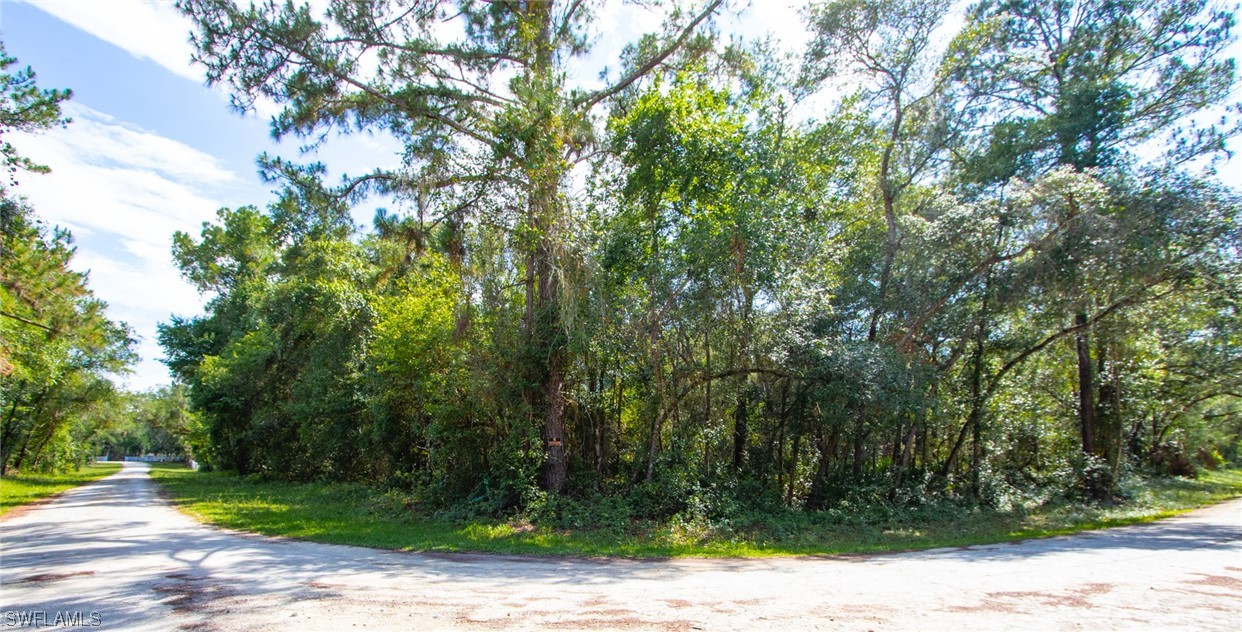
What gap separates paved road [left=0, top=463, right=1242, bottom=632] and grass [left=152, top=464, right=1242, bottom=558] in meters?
0.99

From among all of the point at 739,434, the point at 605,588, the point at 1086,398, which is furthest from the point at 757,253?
the point at 1086,398

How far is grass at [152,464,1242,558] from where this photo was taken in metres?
11.0

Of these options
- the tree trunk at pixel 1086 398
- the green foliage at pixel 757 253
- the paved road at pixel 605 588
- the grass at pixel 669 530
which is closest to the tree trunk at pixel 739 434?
the green foliage at pixel 757 253

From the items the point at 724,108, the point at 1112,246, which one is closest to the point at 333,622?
the point at 724,108

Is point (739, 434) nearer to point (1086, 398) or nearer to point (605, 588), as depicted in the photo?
point (605, 588)

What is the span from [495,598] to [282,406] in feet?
80.8

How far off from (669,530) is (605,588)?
16.2 feet

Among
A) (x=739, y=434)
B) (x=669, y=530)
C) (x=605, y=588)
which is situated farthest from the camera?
(x=739, y=434)

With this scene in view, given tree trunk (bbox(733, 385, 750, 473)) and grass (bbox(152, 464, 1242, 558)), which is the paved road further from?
tree trunk (bbox(733, 385, 750, 473))

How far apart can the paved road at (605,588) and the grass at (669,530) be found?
994 millimetres

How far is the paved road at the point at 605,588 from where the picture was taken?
5660 millimetres

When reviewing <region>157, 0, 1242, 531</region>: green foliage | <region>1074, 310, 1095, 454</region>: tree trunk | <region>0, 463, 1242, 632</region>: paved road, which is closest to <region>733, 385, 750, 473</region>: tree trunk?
<region>157, 0, 1242, 531</region>: green foliage

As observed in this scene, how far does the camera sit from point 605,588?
7.39m

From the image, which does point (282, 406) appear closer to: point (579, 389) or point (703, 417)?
point (579, 389)
